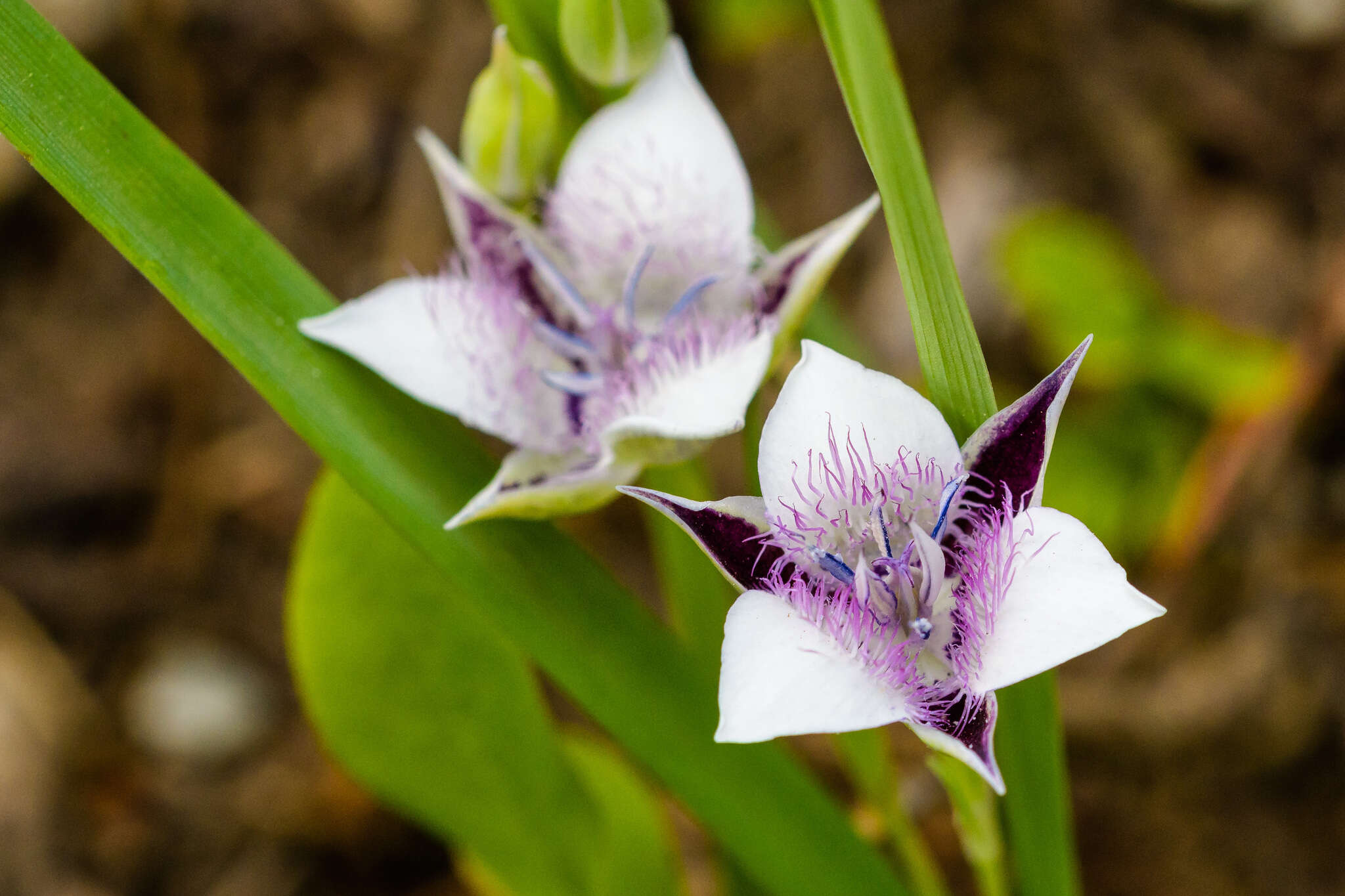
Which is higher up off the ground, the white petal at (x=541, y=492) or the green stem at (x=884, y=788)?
the white petal at (x=541, y=492)

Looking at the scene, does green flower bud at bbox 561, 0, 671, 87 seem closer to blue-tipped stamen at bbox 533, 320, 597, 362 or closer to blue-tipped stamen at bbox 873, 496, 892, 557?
blue-tipped stamen at bbox 533, 320, 597, 362

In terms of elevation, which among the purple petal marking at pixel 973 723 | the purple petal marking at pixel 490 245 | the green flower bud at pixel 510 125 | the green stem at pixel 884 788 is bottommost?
the green stem at pixel 884 788

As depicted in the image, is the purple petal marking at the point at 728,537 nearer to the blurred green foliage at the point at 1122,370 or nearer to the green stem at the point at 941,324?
the green stem at the point at 941,324

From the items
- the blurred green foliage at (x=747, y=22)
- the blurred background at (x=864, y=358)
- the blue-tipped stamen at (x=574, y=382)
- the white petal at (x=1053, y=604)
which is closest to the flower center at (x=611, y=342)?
the blue-tipped stamen at (x=574, y=382)

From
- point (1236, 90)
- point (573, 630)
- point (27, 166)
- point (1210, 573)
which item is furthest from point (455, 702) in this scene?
point (1236, 90)

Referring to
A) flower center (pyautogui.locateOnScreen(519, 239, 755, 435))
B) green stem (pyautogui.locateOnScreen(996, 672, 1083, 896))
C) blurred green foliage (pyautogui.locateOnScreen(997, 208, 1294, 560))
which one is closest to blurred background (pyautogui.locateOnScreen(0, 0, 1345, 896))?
blurred green foliage (pyautogui.locateOnScreen(997, 208, 1294, 560))

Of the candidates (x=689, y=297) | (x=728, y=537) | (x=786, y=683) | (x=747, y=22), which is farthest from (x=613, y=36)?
(x=747, y=22)
